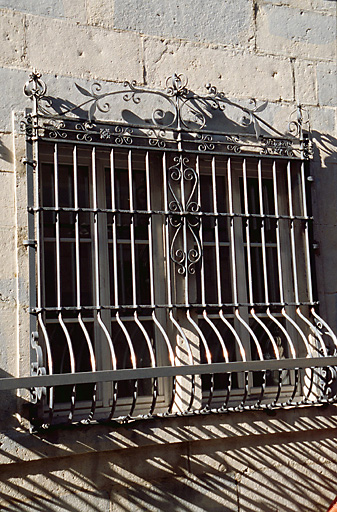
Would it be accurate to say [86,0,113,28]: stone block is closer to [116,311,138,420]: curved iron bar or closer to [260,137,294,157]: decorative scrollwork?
[260,137,294,157]: decorative scrollwork

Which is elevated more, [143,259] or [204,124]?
[204,124]

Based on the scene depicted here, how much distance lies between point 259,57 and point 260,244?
4.15 ft

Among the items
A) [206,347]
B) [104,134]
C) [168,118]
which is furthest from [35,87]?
[206,347]

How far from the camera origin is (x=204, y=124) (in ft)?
13.9

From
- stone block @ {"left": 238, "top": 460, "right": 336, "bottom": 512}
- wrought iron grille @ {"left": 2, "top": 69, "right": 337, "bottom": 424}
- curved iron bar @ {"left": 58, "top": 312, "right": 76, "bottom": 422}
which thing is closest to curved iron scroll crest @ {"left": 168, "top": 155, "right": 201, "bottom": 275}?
wrought iron grille @ {"left": 2, "top": 69, "right": 337, "bottom": 424}

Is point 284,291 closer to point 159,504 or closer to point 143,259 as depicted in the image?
point 143,259

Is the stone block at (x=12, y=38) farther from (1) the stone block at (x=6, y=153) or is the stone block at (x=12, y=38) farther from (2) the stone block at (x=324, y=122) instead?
(2) the stone block at (x=324, y=122)

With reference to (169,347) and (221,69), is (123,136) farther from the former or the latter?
(169,347)

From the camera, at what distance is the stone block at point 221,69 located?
4.30 meters

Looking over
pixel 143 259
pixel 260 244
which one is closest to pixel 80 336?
pixel 143 259

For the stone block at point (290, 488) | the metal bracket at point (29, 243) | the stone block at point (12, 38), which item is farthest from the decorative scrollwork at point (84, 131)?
the stone block at point (290, 488)

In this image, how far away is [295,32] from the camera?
15.4ft

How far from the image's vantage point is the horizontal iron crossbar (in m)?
3.25

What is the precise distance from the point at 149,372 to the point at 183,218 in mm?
1033
